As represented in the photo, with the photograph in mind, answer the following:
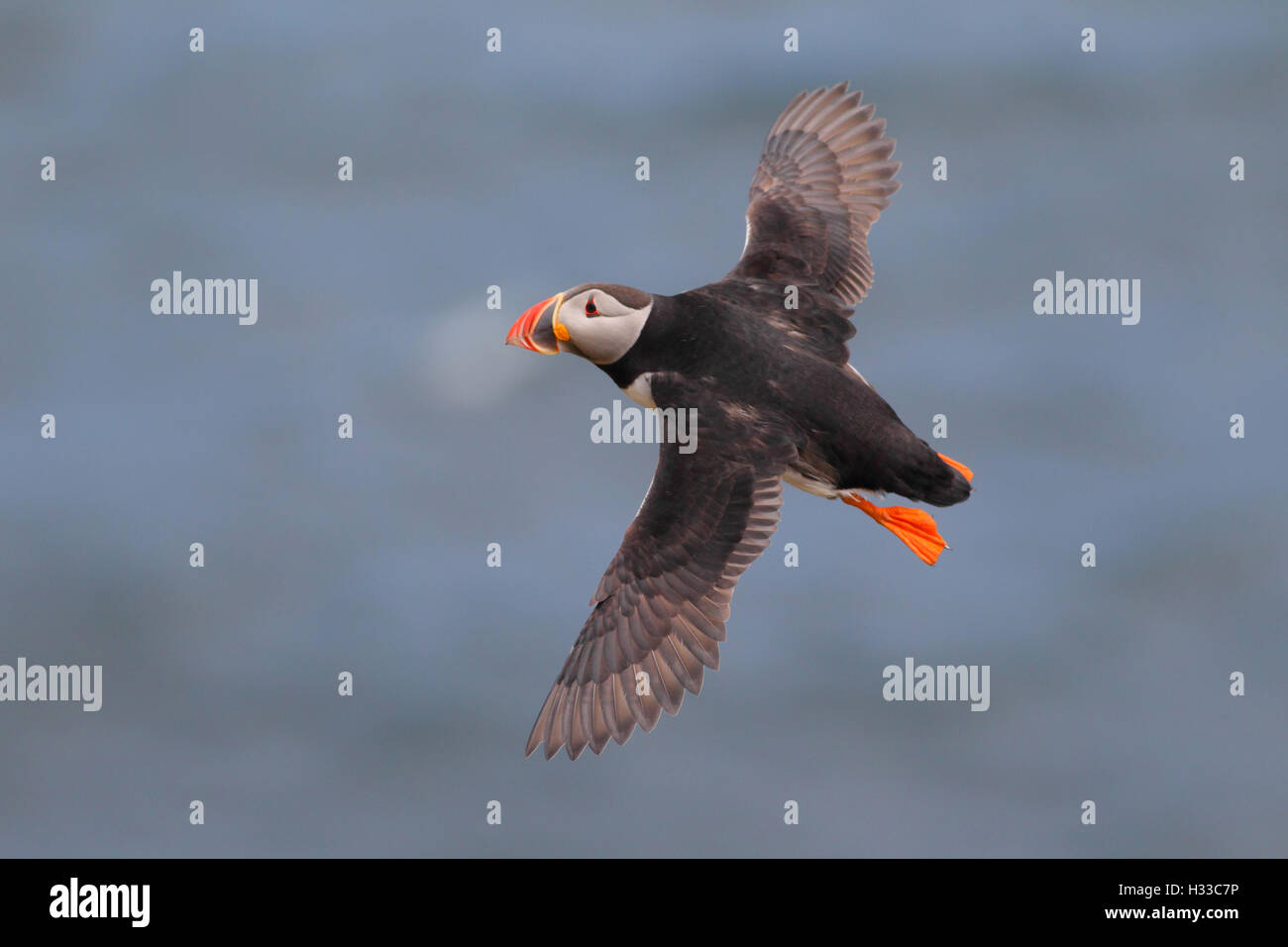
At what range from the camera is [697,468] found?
Answer: 9.92 metres

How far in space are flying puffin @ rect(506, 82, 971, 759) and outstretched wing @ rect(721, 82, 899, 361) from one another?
0.76 metres

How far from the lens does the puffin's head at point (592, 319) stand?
989cm

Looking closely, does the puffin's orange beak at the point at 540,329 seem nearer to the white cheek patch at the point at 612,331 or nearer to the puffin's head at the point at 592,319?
the puffin's head at the point at 592,319

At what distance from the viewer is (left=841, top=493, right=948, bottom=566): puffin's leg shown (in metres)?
10.4

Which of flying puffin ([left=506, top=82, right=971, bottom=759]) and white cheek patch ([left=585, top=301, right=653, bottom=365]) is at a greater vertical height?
white cheek patch ([left=585, top=301, right=653, bottom=365])

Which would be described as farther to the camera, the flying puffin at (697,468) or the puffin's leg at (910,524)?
the puffin's leg at (910,524)

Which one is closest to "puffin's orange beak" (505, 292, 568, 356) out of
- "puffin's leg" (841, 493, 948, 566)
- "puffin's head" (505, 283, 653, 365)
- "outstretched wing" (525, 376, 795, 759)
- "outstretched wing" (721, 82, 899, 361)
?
"puffin's head" (505, 283, 653, 365)

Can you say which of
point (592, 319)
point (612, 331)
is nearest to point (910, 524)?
point (612, 331)

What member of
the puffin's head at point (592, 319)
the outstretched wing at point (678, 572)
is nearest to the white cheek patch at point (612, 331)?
the puffin's head at point (592, 319)

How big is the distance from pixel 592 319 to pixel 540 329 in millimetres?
310

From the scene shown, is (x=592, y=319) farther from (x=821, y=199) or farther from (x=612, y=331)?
(x=821, y=199)

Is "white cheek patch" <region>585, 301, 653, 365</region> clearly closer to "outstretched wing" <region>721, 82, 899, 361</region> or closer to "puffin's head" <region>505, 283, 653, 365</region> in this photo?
"puffin's head" <region>505, 283, 653, 365</region>

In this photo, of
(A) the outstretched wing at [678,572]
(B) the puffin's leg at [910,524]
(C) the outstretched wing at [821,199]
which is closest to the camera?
(A) the outstretched wing at [678,572]

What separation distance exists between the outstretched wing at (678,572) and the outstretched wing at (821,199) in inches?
43.7
